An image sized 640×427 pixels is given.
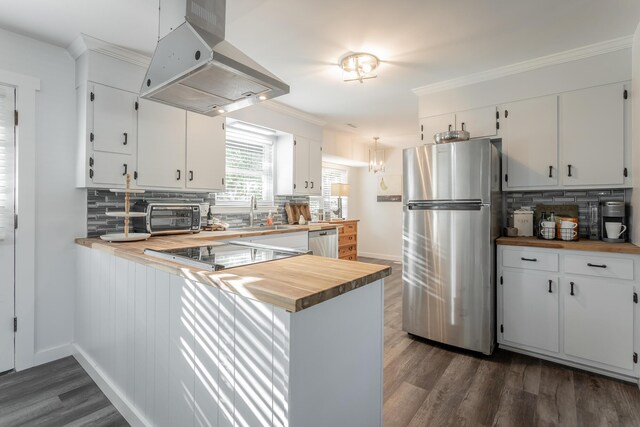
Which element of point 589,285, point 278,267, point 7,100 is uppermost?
point 7,100

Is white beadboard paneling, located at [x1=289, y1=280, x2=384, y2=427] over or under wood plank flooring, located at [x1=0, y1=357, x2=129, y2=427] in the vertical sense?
over

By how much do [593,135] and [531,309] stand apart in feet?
5.02

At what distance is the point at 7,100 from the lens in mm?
2283

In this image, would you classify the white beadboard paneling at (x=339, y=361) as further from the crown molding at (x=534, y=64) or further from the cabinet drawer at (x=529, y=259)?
the crown molding at (x=534, y=64)

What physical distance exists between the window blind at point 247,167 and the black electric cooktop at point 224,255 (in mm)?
1965

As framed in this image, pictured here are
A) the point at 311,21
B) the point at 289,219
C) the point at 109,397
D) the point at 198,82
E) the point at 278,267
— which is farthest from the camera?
the point at 289,219

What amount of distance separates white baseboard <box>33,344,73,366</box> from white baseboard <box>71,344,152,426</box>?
0.05 m

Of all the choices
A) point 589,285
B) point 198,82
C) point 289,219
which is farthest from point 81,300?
point 589,285

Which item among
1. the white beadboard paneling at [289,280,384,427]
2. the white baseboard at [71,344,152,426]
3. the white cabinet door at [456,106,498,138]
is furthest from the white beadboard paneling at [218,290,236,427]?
the white cabinet door at [456,106,498,138]

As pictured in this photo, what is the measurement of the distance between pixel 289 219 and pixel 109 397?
293cm

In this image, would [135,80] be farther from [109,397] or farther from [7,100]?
[109,397]

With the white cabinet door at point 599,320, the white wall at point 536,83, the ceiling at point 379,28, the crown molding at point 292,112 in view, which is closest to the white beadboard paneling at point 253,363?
the ceiling at point 379,28

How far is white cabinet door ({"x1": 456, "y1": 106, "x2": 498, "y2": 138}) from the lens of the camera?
3035 millimetres

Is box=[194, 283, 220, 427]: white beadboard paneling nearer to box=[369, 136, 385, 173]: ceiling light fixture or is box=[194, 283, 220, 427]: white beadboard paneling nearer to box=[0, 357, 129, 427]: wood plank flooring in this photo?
box=[0, 357, 129, 427]: wood plank flooring
